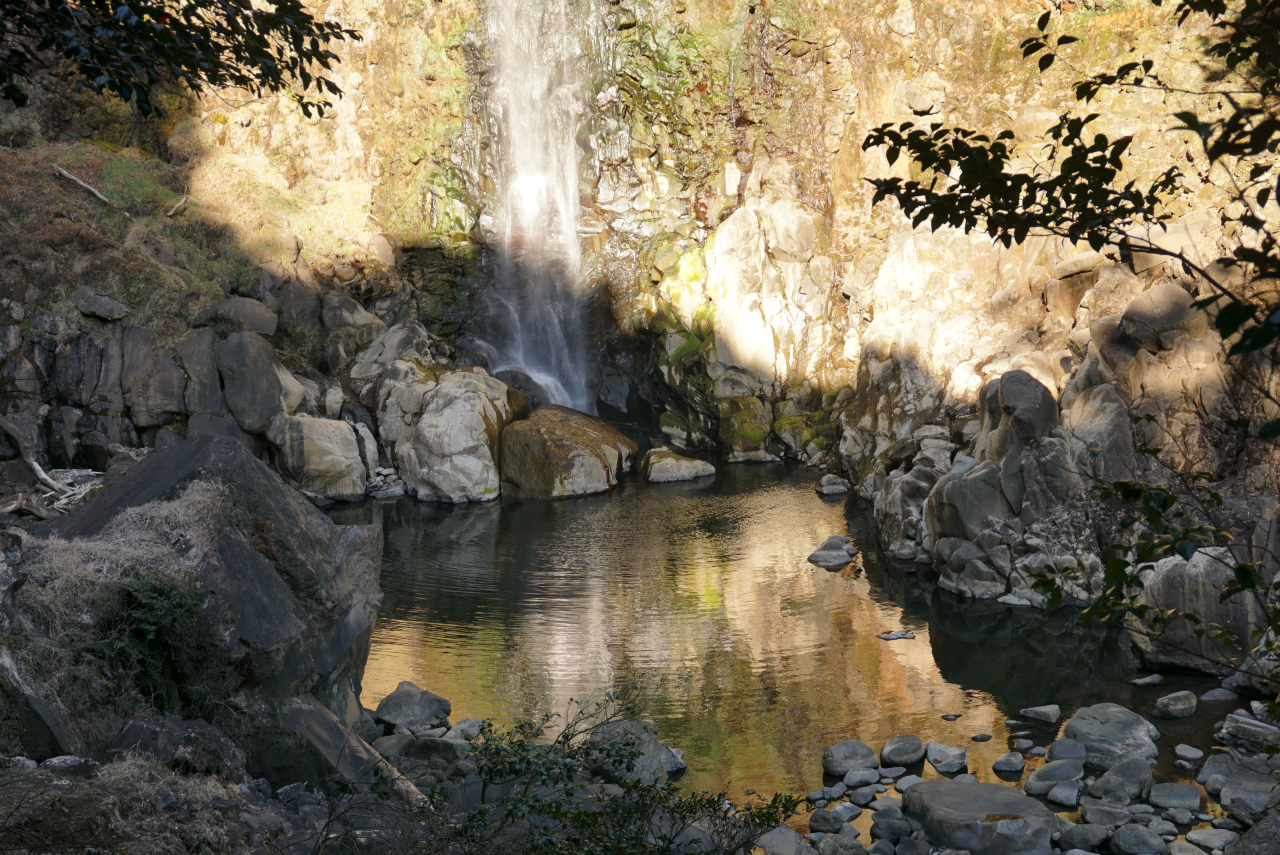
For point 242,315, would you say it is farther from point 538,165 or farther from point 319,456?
point 538,165

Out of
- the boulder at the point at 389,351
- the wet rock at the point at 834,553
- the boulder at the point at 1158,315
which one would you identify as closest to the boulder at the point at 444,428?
the boulder at the point at 389,351

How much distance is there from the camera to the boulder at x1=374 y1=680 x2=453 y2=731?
36.3ft

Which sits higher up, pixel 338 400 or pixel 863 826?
pixel 338 400

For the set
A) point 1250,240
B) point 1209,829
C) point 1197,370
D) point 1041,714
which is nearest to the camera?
point 1209,829

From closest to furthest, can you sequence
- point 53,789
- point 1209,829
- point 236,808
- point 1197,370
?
point 53,789 < point 236,808 < point 1209,829 < point 1197,370

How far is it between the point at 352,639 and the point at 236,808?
3.28 meters

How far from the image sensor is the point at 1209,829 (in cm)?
805

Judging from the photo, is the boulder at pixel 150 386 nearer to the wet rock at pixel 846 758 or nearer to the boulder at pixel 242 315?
the boulder at pixel 242 315

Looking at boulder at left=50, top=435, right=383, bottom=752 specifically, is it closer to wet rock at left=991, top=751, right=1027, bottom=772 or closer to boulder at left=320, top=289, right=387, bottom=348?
wet rock at left=991, top=751, right=1027, bottom=772

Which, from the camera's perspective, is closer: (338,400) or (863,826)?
(863,826)

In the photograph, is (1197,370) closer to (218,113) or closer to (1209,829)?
(1209,829)

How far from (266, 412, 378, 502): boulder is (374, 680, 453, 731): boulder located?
662 inches

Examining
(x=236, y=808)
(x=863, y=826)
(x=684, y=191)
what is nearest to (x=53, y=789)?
(x=236, y=808)

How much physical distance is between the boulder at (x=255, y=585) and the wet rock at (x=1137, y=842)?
7729mm
